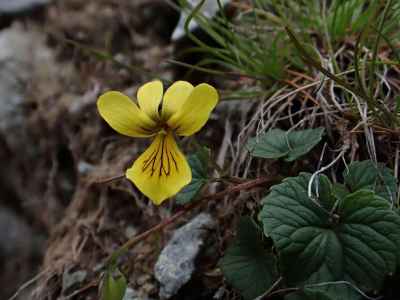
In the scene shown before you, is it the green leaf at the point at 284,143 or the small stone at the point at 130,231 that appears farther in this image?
the small stone at the point at 130,231

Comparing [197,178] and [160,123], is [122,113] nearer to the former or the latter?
[160,123]

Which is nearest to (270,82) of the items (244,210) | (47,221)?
(244,210)

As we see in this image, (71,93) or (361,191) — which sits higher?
(361,191)

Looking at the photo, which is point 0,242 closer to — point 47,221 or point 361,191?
point 47,221

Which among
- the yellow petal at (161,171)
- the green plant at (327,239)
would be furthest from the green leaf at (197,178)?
the green plant at (327,239)

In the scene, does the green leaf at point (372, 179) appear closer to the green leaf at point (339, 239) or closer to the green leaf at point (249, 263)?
the green leaf at point (339, 239)

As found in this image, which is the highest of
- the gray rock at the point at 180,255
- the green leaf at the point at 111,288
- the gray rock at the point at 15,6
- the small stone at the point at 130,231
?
the gray rock at the point at 15,6
